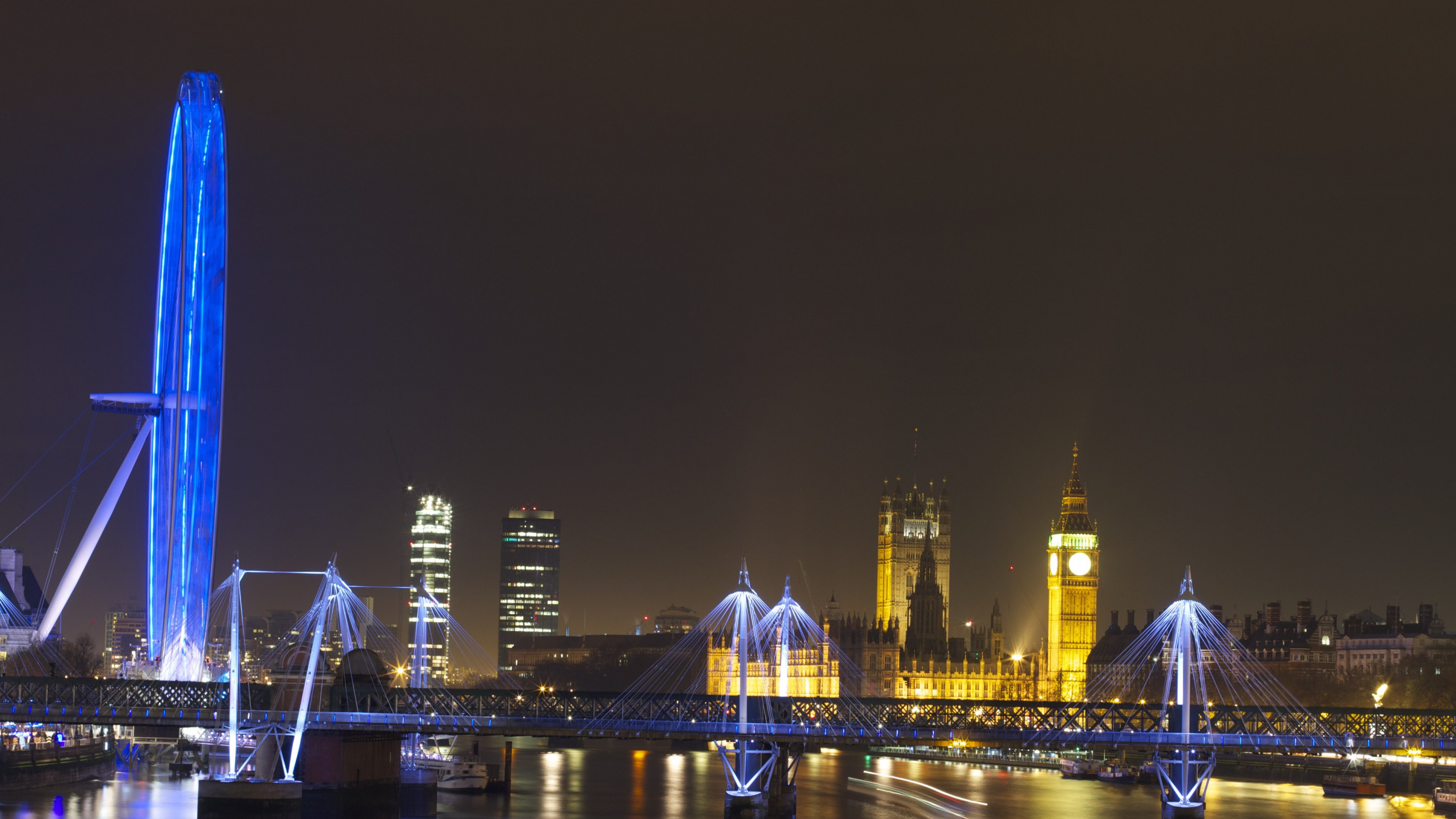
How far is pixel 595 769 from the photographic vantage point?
100500mm

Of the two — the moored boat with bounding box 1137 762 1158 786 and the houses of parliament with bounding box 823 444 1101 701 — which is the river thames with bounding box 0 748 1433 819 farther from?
the houses of parliament with bounding box 823 444 1101 701

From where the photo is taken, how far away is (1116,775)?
100312 millimetres

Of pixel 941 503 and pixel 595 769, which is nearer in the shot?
pixel 595 769

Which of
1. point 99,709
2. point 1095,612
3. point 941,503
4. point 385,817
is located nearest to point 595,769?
point 385,817

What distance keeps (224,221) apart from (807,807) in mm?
30084

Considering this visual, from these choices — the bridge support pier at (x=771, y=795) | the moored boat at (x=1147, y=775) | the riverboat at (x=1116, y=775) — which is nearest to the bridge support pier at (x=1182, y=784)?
the bridge support pier at (x=771, y=795)

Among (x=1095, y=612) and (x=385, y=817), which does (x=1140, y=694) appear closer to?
(x=1095, y=612)

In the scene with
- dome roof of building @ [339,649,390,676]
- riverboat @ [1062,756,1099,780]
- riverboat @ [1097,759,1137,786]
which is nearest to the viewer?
dome roof of building @ [339,649,390,676]

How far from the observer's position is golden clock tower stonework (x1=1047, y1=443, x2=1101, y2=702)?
6403 inches

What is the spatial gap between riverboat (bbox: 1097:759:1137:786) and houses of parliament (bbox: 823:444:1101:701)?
2006 inches

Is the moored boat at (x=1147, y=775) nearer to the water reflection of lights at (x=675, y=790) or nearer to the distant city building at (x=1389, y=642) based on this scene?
the water reflection of lights at (x=675, y=790)

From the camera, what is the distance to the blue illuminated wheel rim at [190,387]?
62.5m

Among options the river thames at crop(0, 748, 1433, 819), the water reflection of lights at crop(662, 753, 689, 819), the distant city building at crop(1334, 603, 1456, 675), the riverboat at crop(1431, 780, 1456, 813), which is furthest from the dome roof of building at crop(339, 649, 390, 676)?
the distant city building at crop(1334, 603, 1456, 675)

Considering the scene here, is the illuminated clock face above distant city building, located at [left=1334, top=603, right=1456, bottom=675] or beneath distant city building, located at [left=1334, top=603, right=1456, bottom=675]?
above
